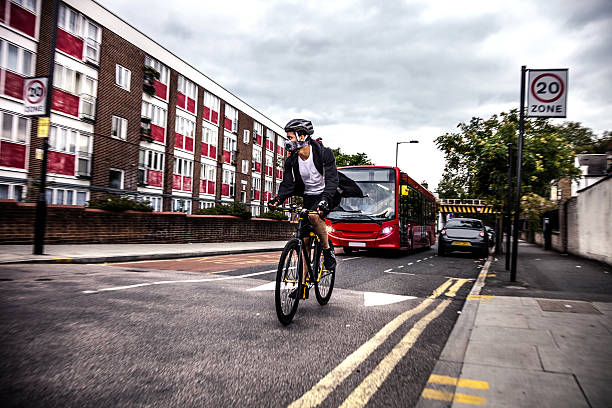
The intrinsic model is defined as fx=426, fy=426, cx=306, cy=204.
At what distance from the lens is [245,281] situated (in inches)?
282

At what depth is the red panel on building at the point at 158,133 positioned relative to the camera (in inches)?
1072

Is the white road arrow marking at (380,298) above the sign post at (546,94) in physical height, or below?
below

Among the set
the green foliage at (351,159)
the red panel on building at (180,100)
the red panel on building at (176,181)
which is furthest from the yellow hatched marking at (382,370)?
the green foliage at (351,159)

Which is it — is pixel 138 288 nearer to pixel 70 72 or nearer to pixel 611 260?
pixel 611 260

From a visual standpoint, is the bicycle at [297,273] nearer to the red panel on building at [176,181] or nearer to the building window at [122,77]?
the building window at [122,77]

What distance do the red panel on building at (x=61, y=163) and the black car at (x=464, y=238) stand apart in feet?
59.0

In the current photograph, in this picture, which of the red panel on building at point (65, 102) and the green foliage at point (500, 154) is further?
the red panel on building at point (65, 102)

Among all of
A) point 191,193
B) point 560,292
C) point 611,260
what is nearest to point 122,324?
point 560,292

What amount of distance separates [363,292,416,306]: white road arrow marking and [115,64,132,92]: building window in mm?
22723

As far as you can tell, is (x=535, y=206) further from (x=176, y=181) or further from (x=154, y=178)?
(x=154, y=178)

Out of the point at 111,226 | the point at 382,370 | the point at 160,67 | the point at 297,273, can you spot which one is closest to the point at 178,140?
the point at 160,67

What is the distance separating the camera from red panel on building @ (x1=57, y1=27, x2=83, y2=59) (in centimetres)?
2088

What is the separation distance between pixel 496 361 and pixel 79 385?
289 centimetres

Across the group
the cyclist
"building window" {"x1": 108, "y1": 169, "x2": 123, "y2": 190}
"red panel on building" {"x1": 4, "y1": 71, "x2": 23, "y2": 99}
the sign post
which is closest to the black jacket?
the cyclist
